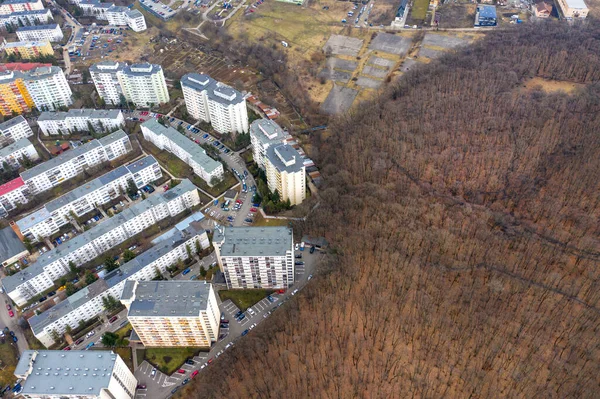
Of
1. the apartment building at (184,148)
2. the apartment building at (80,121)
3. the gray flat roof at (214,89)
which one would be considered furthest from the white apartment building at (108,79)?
the gray flat roof at (214,89)

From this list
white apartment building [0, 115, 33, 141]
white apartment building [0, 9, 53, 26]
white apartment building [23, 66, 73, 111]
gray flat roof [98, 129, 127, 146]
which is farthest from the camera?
white apartment building [0, 9, 53, 26]

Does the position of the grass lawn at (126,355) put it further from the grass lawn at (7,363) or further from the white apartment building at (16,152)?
the white apartment building at (16,152)

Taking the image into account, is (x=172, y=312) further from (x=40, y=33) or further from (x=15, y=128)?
(x=40, y=33)

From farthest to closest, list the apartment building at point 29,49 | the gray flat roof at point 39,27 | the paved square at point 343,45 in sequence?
Answer: the gray flat roof at point 39,27, the apartment building at point 29,49, the paved square at point 343,45

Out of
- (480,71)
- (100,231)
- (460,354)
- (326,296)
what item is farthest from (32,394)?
(480,71)

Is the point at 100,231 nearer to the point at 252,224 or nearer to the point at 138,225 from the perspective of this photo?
the point at 138,225

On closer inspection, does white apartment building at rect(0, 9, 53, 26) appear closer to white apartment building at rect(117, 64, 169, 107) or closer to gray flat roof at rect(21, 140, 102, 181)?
white apartment building at rect(117, 64, 169, 107)

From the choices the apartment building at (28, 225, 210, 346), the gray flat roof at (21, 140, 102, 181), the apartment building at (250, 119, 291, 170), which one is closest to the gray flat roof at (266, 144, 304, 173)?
the apartment building at (250, 119, 291, 170)
